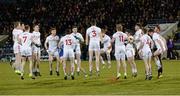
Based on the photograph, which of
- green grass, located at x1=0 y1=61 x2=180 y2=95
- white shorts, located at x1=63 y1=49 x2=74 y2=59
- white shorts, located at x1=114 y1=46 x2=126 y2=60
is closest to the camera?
green grass, located at x1=0 y1=61 x2=180 y2=95

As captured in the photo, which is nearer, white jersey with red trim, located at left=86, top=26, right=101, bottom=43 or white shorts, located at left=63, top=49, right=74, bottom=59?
white shorts, located at left=63, top=49, right=74, bottom=59

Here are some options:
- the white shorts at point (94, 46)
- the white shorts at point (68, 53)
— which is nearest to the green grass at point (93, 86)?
the white shorts at point (68, 53)

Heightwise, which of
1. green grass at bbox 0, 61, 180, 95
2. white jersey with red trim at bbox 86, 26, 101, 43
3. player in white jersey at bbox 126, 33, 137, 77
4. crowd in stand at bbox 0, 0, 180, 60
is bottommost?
green grass at bbox 0, 61, 180, 95

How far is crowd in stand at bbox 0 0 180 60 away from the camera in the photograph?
54.7m

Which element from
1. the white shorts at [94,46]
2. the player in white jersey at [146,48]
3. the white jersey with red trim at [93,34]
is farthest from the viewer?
the white shorts at [94,46]

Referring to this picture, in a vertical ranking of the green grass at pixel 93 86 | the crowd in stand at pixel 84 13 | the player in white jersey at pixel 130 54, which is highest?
the crowd in stand at pixel 84 13

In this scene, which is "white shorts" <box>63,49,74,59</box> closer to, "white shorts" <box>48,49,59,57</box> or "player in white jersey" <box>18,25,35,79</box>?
"player in white jersey" <box>18,25,35,79</box>

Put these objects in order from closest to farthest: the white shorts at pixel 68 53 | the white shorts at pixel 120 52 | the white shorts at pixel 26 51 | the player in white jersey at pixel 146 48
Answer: the player in white jersey at pixel 146 48, the white shorts at pixel 120 52, the white shorts at pixel 68 53, the white shorts at pixel 26 51

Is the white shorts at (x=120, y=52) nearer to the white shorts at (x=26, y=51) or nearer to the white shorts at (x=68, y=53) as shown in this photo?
the white shorts at (x=68, y=53)

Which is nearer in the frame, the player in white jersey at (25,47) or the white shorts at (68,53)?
the white shorts at (68,53)

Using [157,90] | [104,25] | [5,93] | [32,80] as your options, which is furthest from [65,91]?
[104,25]

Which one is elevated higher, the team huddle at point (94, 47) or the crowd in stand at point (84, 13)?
the crowd in stand at point (84, 13)

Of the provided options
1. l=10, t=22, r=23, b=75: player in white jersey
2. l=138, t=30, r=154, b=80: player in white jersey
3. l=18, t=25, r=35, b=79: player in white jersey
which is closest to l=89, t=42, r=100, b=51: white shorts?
l=18, t=25, r=35, b=79: player in white jersey

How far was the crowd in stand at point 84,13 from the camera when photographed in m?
54.7
